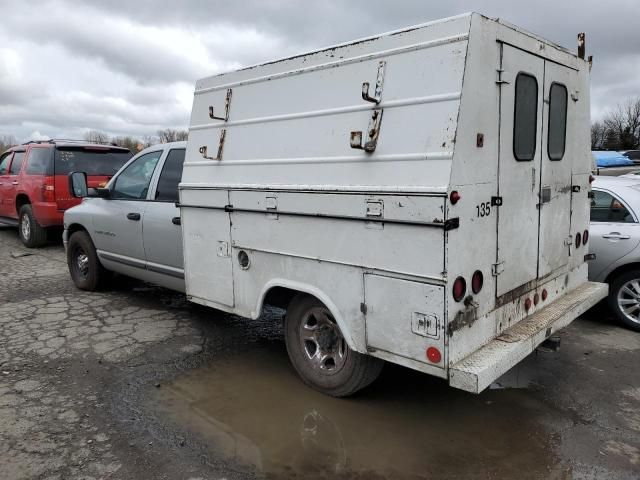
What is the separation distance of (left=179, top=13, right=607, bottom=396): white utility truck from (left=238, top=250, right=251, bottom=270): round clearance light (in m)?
0.03

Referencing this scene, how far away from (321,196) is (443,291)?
107cm

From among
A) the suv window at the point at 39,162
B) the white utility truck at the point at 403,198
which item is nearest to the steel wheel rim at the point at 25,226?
the suv window at the point at 39,162

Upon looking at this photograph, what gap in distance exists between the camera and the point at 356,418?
3688mm

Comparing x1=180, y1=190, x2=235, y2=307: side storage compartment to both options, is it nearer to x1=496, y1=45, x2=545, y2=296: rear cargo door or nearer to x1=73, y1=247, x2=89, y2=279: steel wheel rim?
x1=496, y1=45, x2=545, y2=296: rear cargo door

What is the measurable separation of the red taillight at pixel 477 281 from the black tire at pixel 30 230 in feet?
30.1

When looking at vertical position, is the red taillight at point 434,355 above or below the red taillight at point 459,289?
below

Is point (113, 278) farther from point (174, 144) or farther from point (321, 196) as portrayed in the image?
point (321, 196)

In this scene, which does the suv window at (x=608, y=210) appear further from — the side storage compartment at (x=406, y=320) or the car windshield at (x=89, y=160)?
the car windshield at (x=89, y=160)

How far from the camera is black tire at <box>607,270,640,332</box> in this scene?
5332 mm

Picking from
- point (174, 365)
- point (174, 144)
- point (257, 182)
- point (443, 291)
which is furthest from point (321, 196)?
point (174, 144)

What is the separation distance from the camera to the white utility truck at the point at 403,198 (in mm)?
3062

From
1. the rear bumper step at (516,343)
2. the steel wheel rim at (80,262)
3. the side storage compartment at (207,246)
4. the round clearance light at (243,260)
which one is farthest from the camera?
the steel wheel rim at (80,262)

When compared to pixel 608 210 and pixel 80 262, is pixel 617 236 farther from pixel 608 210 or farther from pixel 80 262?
pixel 80 262

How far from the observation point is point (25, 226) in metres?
10.3
